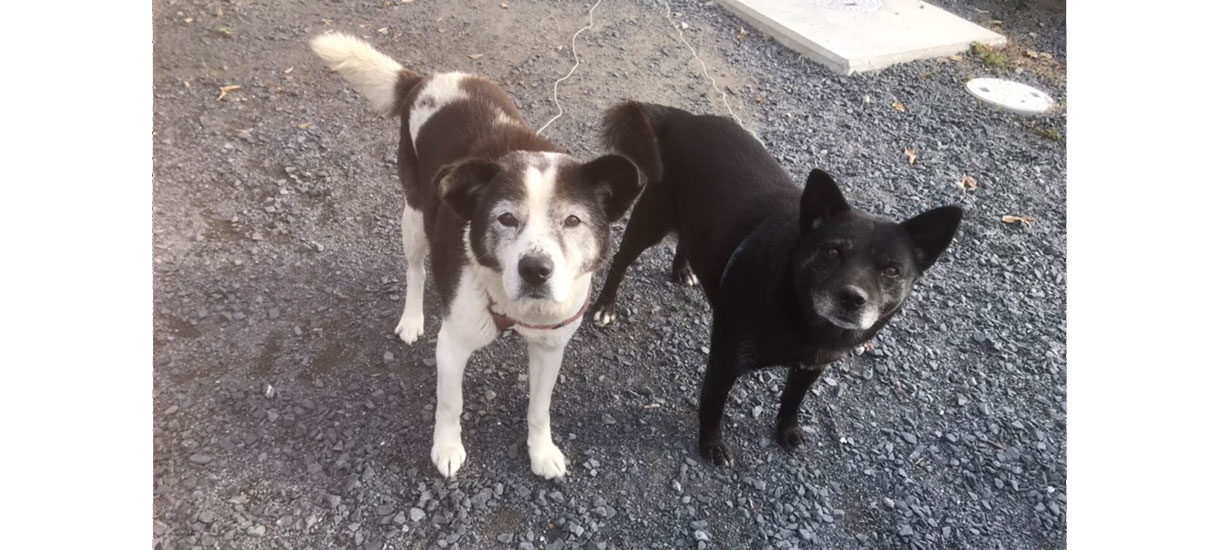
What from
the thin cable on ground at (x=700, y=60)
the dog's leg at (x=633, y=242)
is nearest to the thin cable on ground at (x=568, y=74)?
the thin cable on ground at (x=700, y=60)

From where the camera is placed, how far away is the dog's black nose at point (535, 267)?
1.97m

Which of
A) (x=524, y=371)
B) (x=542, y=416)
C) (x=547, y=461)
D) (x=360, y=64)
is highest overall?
(x=360, y=64)

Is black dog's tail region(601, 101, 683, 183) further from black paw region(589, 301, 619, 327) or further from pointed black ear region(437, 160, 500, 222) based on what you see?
pointed black ear region(437, 160, 500, 222)

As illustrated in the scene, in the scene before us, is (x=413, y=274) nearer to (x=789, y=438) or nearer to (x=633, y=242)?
(x=633, y=242)

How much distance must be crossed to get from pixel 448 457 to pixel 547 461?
0.38m

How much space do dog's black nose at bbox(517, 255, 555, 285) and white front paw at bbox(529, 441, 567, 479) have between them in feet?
3.48

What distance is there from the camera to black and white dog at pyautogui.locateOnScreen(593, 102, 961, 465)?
2.26 m

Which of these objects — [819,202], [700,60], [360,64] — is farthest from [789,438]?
[700,60]

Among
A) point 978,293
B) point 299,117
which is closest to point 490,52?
point 299,117

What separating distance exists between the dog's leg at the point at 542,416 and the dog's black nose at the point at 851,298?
3.31 ft

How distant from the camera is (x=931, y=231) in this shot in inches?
89.0

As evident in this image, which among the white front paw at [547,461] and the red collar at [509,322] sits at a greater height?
the red collar at [509,322]

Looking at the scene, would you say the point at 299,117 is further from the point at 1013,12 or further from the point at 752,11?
the point at 1013,12

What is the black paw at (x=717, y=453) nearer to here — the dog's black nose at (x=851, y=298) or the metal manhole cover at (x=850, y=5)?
the dog's black nose at (x=851, y=298)
